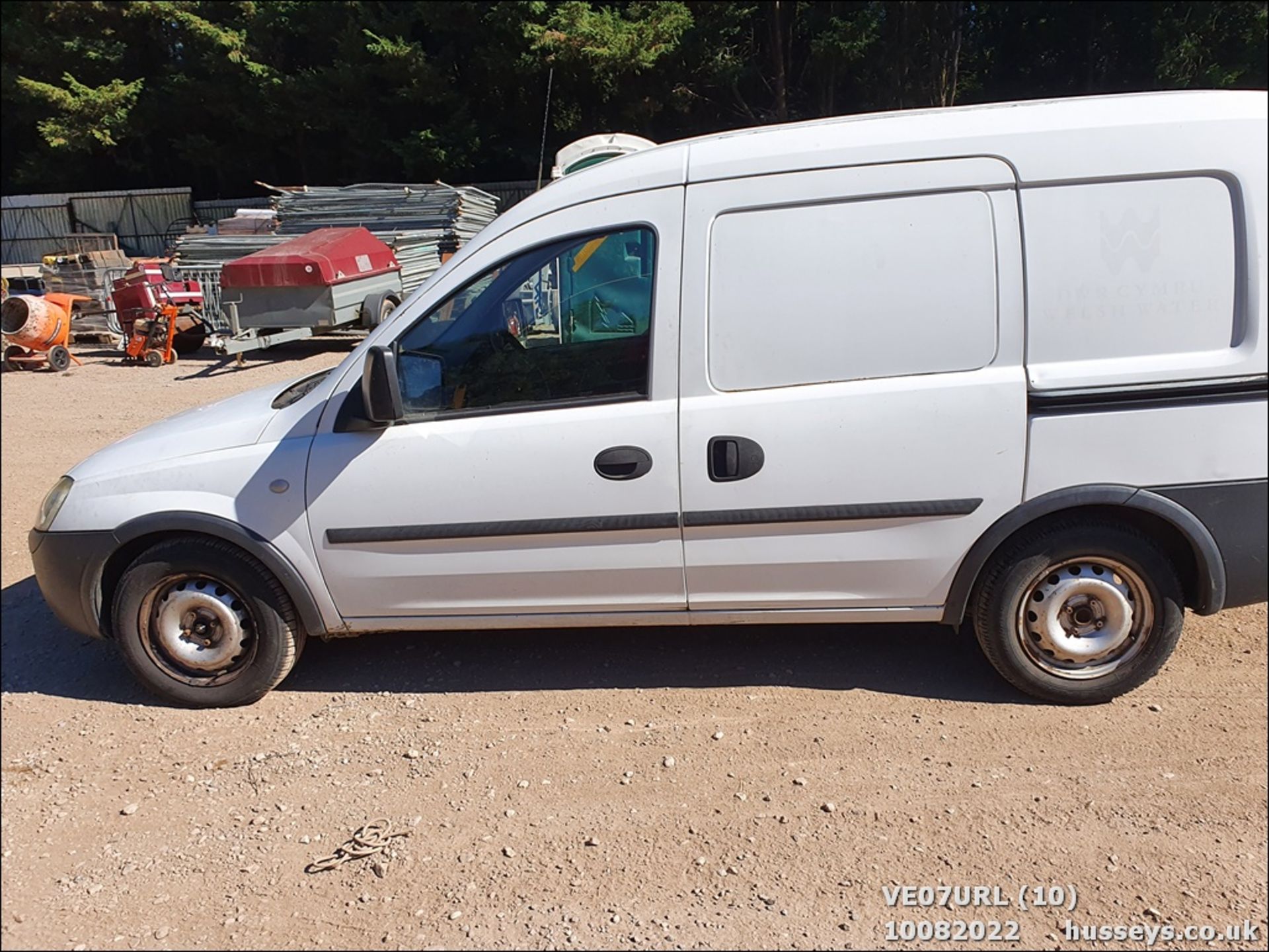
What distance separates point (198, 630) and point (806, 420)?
7.85 feet

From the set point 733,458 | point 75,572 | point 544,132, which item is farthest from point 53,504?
point 544,132

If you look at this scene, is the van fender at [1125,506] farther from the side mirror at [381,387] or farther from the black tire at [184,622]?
the black tire at [184,622]

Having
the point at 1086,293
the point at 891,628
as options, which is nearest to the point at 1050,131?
the point at 1086,293

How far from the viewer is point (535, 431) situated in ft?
10.6

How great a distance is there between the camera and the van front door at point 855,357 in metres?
3.08

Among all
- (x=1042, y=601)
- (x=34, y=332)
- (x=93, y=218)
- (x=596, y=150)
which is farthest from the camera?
(x=93, y=218)

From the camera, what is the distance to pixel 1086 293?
3045mm

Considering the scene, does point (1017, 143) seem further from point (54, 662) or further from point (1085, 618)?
point (54, 662)

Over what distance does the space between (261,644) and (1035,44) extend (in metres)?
25.5

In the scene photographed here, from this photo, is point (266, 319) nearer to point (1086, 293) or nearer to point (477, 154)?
point (1086, 293)

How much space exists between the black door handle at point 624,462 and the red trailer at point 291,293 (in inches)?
351

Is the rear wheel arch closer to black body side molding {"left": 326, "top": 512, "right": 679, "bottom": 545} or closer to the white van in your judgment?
the white van

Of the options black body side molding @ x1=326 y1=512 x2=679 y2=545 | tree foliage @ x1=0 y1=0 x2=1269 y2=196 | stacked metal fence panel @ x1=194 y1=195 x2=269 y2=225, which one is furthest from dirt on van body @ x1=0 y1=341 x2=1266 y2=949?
stacked metal fence panel @ x1=194 y1=195 x2=269 y2=225

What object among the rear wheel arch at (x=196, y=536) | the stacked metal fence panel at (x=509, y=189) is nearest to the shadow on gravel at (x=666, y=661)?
the rear wheel arch at (x=196, y=536)
